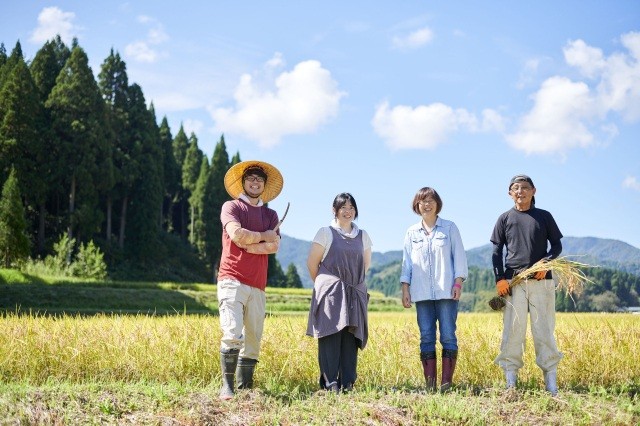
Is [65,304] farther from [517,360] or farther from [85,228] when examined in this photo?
[517,360]

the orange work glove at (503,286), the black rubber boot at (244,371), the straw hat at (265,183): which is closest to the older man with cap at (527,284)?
the orange work glove at (503,286)

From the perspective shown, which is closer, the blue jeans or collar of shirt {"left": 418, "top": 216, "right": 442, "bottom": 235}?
the blue jeans

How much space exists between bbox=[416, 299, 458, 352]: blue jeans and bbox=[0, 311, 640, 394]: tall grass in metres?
0.60

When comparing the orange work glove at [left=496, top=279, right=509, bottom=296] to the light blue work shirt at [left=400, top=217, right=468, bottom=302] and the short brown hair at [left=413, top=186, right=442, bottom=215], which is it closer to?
the light blue work shirt at [left=400, top=217, right=468, bottom=302]

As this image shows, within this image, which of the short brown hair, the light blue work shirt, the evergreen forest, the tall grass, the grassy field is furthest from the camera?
the evergreen forest

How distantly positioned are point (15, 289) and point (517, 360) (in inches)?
744

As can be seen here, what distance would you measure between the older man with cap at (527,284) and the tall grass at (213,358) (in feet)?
1.71

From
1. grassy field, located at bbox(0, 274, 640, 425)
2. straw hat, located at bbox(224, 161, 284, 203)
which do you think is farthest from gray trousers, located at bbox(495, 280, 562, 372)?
straw hat, located at bbox(224, 161, 284, 203)

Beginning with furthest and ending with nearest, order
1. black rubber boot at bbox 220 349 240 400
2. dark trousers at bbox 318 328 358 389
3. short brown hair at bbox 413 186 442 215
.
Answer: short brown hair at bbox 413 186 442 215 → dark trousers at bbox 318 328 358 389 → black rubber boot at bbox 220 349 240 400

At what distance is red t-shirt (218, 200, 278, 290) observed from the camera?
4836 mm

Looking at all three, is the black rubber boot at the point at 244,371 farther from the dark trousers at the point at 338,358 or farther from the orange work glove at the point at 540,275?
the orange work glove at the point at 540,275

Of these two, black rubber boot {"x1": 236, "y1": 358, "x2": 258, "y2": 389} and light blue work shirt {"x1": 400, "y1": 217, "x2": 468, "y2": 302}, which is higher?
light blue work shirt {"x1": 400, "y1": 217, "x2": 468, "y2": 302}

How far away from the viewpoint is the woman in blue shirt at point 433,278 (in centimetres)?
515

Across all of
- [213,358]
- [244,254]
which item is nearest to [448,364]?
[244,254]
